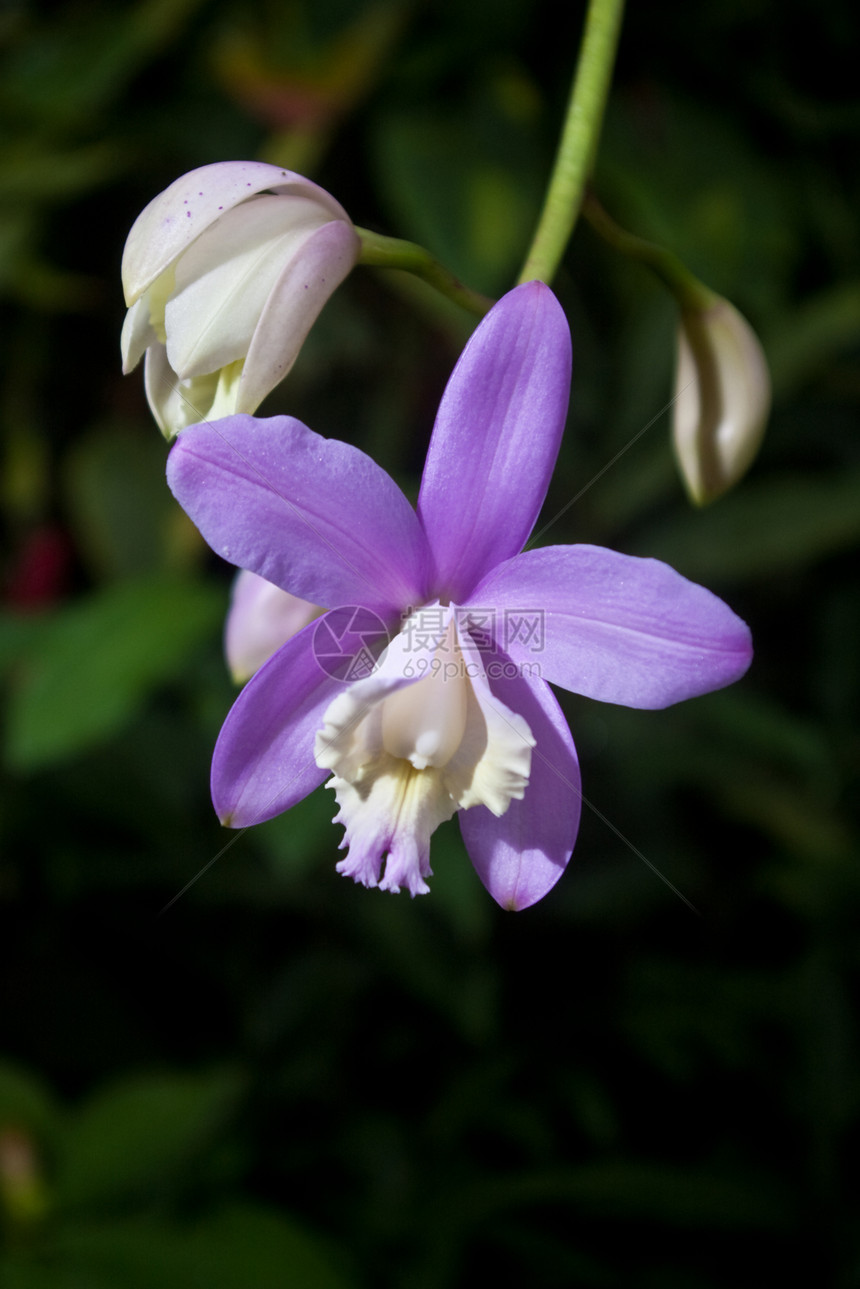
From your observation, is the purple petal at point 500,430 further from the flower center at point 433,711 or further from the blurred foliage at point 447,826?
the blurred foliage at point 447,826

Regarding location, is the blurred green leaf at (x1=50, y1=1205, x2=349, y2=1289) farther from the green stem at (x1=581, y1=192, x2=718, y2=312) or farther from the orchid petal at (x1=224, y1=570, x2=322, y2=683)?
the green stem at (x1=581, y1=192, x2=718, y2=312)

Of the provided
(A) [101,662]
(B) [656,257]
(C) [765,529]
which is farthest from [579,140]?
(C) [765,529]

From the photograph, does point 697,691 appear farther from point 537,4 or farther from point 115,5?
point 115,5

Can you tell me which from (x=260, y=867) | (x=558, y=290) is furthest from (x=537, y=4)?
(x=260, y=867)

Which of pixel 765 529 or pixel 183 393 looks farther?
pixel 765 529

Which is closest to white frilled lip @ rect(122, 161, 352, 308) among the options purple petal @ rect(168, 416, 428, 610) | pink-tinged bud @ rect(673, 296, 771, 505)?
purple petal @ rect(168, 416, 428, 610)

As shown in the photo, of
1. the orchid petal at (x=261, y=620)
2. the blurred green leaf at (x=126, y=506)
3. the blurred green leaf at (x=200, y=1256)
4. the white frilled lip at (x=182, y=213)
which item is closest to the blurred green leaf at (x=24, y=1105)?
the blurred green leaf at (x=200, y=1256)

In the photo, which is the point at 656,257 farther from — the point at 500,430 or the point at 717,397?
the point at 500,430
